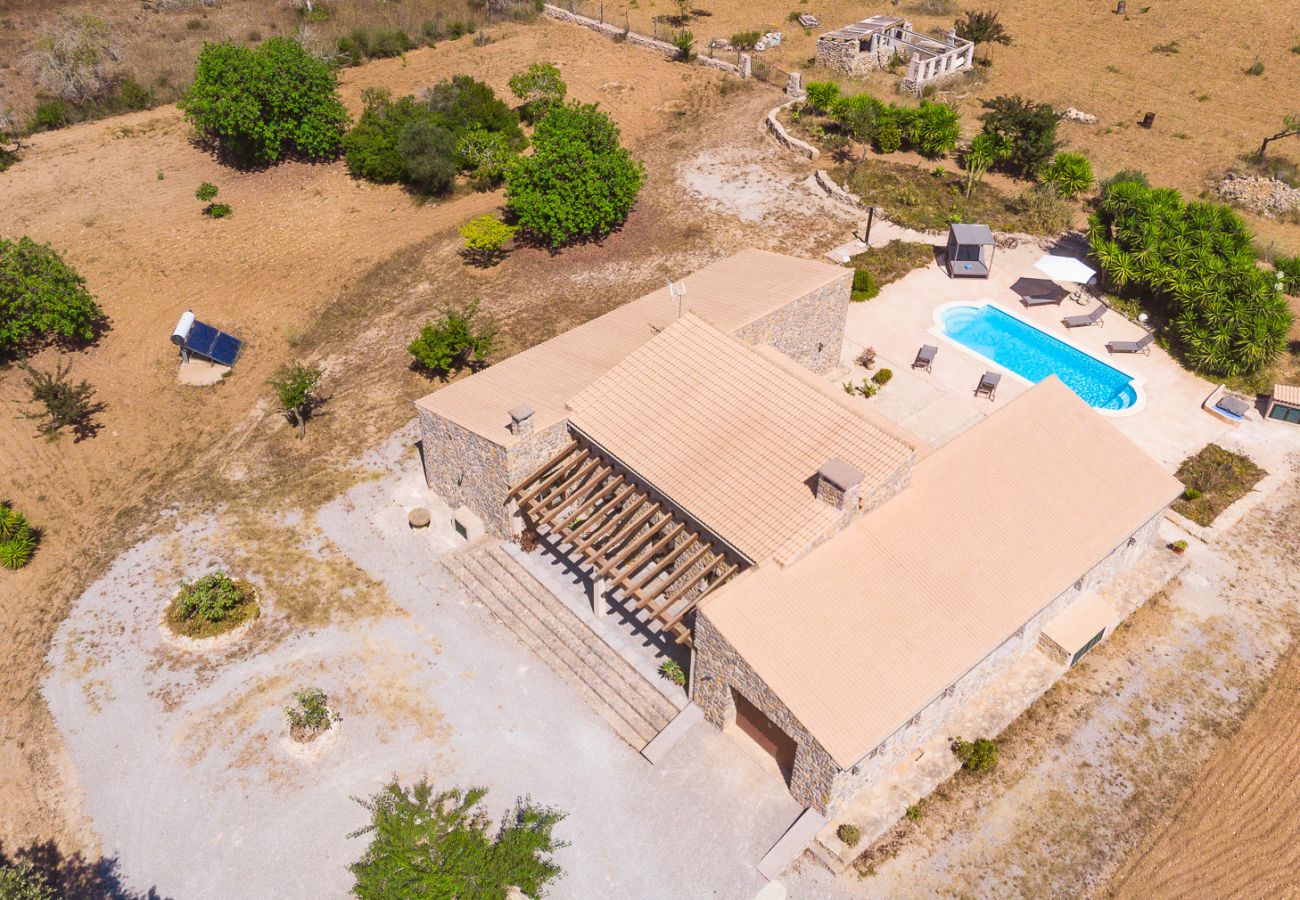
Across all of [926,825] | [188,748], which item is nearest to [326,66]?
[188,748]

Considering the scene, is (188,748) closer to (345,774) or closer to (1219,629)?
(345,774)

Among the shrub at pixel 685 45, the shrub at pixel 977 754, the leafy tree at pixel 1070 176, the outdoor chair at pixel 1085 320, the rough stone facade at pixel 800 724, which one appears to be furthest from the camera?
the shrub at pixel 685 45

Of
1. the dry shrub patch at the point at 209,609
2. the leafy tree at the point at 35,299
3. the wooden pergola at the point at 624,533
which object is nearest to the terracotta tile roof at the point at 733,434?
the wooden pergola at the point at 624,533

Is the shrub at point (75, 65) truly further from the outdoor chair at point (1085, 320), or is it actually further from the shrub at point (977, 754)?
the shrub at point (977, 754)

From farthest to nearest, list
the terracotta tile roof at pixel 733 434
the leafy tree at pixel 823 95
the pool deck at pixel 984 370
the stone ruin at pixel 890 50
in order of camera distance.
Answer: the stone ruin at pixel 890 50 → the leafy tree at pixel 823 95 → the pool deck at pixel 984 370 → the terracotta tile roof at pixel 733 434

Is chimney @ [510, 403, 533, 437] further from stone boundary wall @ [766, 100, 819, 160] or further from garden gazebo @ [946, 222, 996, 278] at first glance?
stone boundary wall @ [766, 100, 819, 160]

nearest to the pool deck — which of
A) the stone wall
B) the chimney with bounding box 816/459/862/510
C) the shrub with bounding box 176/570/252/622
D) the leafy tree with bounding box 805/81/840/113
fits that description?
the stone wall
